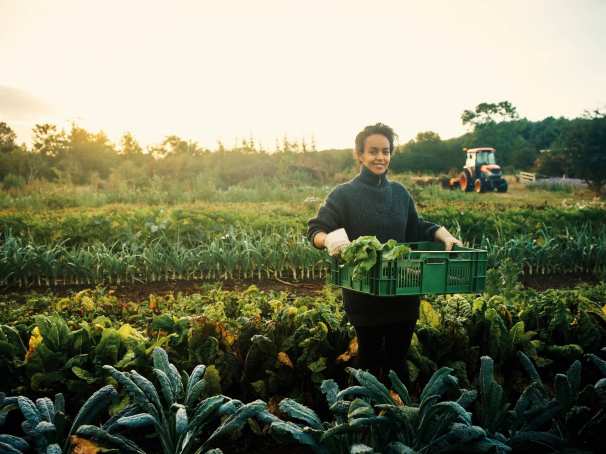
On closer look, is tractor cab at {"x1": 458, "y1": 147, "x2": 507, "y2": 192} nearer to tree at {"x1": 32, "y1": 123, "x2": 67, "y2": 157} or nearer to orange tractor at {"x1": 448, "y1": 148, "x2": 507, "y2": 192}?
orange tractor at {"x1": 448, "y1": 148, "x2": 507, "y2": 192}

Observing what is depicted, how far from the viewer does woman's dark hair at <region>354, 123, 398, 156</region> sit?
2.60 meters

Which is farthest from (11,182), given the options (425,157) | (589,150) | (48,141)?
(425,157)

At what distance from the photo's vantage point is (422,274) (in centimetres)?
208

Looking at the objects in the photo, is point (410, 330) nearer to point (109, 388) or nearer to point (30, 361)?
point (109, 388)

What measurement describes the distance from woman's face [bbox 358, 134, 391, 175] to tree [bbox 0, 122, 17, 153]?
21.9 meters

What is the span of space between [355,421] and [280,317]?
3.96 feet

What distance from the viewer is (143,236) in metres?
7.20

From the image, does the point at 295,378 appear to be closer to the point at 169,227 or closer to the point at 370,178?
the point at 370,178

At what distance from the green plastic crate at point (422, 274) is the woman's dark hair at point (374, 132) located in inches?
28.7

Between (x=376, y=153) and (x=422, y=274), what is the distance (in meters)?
0.83

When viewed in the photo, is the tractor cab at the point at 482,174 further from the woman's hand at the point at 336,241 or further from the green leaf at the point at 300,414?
the green leaf at the point at 300,414

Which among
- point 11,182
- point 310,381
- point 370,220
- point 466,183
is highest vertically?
point 11,182

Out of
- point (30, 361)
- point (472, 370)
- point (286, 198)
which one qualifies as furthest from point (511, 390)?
point (286, 198)

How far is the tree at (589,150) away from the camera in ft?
69.1
